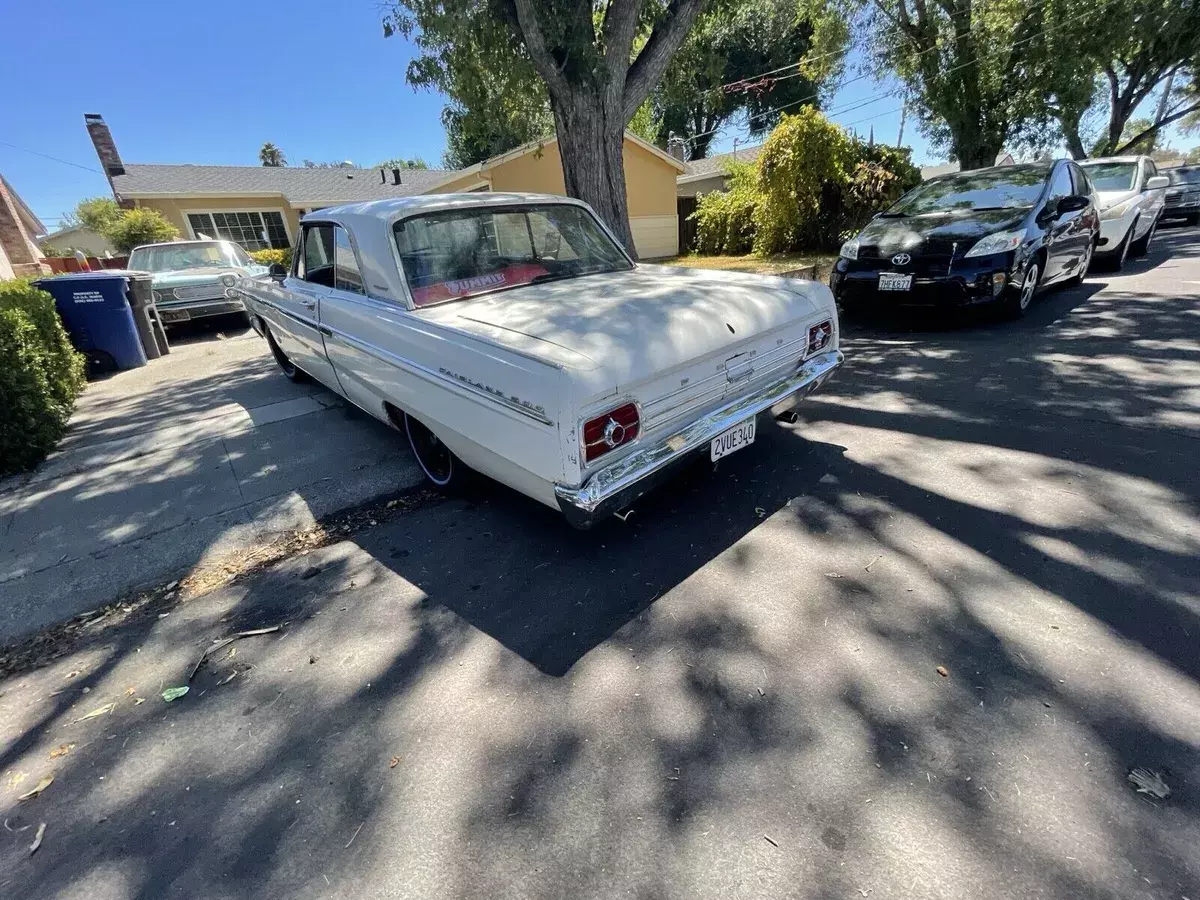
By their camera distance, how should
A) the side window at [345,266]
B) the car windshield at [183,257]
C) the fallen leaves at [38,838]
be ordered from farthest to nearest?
1. the car windshield at [183,257]
2. the side window at [345,266]
3. the fallen leaves at [38,838]

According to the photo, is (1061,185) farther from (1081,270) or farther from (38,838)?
(38,838)

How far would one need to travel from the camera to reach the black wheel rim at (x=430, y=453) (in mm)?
3521

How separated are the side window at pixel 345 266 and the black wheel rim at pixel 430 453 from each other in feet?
2.95

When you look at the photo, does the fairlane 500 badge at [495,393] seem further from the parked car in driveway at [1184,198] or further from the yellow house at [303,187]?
the parked car in driveway at [1184,198]

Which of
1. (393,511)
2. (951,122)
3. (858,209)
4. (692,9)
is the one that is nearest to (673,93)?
(692,9)

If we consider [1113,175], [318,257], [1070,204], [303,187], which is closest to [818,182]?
[1113,175]

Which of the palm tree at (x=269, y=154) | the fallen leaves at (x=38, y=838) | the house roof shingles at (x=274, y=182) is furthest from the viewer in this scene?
the palm tree at (x=269, y=154)

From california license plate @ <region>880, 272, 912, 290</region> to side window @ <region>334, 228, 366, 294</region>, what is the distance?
5.11m

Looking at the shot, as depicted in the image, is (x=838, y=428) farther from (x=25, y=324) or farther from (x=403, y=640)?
(x=25, y=324)

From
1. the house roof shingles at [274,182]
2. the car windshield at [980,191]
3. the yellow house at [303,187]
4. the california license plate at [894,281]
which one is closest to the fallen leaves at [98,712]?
the california license plate at [894,281]

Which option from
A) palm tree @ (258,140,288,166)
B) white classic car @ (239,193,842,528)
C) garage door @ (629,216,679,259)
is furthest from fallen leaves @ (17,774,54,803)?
palm tree @ (258,140,288,166)

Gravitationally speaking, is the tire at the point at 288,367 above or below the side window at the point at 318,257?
below

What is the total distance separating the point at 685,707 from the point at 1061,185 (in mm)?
7909

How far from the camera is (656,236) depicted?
745 inches
